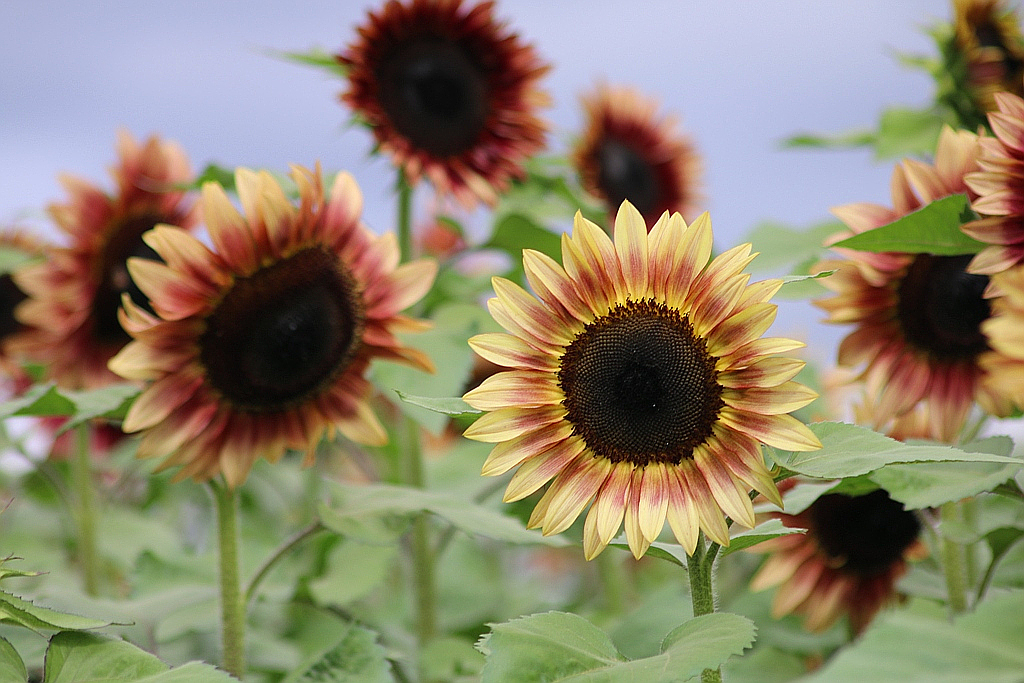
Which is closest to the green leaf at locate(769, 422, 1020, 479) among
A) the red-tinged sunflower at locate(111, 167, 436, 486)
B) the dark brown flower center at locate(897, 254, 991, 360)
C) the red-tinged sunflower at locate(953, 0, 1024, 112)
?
the dark brown flower center at locate(897, 254, 991, 360)

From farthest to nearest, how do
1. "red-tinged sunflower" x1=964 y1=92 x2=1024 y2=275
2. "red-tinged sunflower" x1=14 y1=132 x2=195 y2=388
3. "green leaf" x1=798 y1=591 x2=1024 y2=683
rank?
1. "red-tinged sunflower" x1=14 y1=132 x2=195 y2=388
2. "red-tinged sunflower" x1=964 y1=92 x2=1024 y2=275
3. "green leaf" x1=798 y1=591 x2=1024 y2=683

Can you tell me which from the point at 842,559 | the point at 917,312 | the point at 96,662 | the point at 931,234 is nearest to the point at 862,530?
the point at 842,559

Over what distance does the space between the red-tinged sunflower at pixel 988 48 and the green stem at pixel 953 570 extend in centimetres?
53

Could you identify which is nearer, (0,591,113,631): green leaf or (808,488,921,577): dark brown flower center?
(0,591,113,631): green leaf

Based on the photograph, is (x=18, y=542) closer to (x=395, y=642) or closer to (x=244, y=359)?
(x=395, y=642)

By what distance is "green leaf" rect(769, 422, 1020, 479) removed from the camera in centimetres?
58

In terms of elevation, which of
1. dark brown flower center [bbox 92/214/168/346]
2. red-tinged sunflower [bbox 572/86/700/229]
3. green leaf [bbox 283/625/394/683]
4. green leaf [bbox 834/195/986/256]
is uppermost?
red-tinged sunflower [bbox 572/86/700/229]

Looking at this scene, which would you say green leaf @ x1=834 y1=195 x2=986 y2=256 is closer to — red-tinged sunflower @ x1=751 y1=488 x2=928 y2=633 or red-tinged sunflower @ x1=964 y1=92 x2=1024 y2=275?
red-tinged sunflower @ x1=964 y1=92 x2=1024 y2=275

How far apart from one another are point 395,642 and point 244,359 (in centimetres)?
57

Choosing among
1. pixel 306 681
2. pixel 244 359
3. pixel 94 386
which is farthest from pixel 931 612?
pixel 94 386

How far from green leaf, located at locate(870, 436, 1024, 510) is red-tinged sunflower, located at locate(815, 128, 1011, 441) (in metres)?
0.17

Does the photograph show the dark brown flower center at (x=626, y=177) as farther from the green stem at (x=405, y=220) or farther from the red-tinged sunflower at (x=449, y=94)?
the green stem at (x=405, y=220)

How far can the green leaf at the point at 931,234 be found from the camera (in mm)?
760

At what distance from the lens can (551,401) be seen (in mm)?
687
